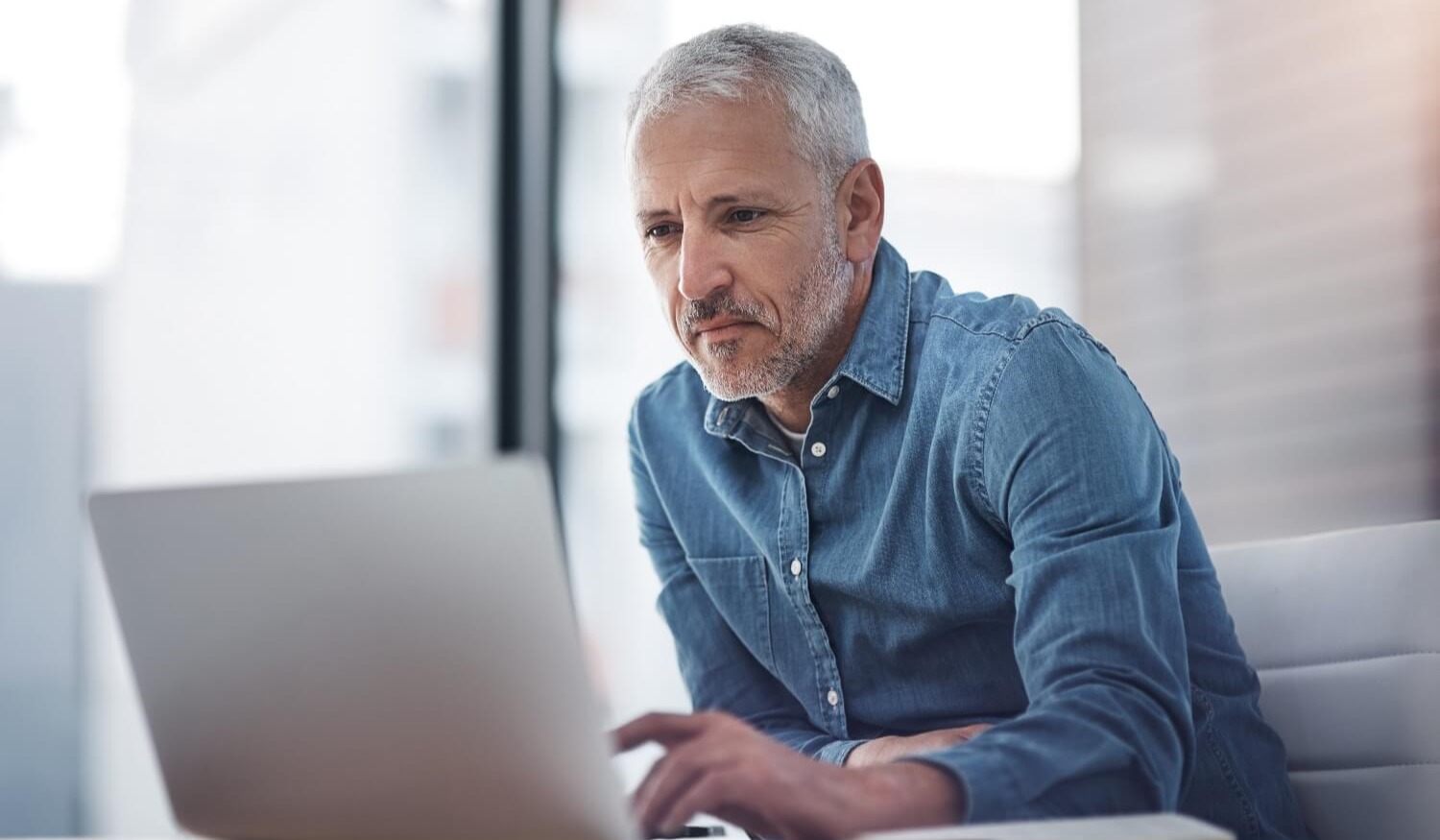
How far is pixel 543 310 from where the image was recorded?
311cm

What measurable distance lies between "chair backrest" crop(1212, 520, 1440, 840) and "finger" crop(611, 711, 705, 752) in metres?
0.67

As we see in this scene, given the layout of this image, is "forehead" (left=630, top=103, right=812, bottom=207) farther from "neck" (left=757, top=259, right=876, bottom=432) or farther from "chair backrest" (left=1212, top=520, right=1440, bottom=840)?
"chair backrest" (left=1212, top=520, right=1440, bottom=840)

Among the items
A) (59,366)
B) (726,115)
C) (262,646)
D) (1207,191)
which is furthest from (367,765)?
(59,366)

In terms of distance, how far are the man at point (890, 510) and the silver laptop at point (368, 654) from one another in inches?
6.6

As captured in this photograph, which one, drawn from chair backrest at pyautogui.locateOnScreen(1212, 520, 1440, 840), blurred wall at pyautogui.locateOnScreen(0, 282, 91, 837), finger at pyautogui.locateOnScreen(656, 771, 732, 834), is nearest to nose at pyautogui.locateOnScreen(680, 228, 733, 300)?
chair backrest at pyautogui.locateOnScreen(1212, 520, 1440, 840)

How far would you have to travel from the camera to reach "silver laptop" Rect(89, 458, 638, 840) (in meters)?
0.82

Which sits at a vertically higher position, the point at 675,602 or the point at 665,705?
the point at 675,602

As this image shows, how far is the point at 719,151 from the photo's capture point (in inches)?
58.3

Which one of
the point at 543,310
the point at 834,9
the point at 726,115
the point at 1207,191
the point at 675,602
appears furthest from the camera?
the point at 543,310

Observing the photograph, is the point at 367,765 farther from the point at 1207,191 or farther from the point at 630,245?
the point at 630,245

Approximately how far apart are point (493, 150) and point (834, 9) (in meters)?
0.91

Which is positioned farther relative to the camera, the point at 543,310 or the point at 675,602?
the point at 543,310

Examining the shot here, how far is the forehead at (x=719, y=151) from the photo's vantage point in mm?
1480

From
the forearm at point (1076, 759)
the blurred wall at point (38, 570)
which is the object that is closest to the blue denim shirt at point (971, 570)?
the forearm at point (1076, 759)
